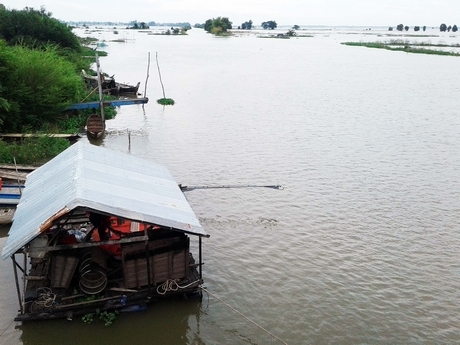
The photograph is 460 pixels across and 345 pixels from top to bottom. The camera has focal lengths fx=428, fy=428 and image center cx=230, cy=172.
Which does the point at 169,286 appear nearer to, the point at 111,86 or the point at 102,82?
the point at 102,82

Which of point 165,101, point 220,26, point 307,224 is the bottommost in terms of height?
point 307,224

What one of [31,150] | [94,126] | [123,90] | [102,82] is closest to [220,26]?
[123,90]

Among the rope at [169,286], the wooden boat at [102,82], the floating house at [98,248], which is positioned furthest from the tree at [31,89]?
the rope at [169,286]

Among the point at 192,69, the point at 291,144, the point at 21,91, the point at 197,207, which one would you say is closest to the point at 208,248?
the point at 197,207

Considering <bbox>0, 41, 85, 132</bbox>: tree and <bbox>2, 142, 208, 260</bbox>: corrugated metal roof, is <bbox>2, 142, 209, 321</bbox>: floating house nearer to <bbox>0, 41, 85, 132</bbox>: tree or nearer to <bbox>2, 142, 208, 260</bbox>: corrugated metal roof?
<bbox>2, 142, 208, 260</bbox>: corrugated metal roof

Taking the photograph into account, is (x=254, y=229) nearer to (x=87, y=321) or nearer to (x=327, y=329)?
Answer: (x=327, y=329)

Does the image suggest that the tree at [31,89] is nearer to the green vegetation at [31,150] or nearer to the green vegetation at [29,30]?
the green vegetation at [31,150]
